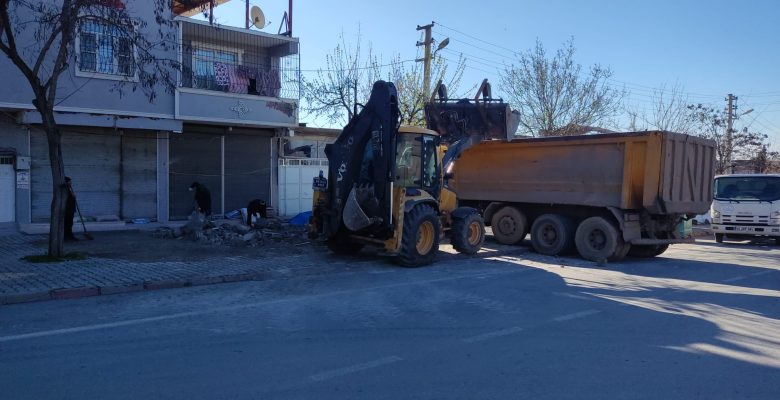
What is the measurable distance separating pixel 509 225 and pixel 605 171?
299 centimetres

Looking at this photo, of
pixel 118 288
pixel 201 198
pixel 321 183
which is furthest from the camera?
pixel 201 198

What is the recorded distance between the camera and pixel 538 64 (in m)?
24.5

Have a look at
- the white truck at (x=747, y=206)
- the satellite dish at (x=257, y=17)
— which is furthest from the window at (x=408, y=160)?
the white truck at (x=747, y=206)

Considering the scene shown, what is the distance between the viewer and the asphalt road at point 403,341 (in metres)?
4.93

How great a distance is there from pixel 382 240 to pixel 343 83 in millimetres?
10060

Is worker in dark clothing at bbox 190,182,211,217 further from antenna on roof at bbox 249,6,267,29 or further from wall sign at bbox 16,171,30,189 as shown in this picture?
antenna on roof at bbox 249,6,267,29

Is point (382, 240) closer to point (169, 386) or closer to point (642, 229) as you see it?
point (642, 229)

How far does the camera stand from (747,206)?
17531mm

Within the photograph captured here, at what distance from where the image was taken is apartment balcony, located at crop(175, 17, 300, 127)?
17.2m

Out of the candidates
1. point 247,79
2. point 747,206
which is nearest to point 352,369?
point 247,79

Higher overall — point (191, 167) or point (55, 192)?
point (191, 167)

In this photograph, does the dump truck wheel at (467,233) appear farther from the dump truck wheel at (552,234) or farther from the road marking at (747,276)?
the road marking at (747,276)

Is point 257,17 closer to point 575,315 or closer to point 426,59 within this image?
point 426,59

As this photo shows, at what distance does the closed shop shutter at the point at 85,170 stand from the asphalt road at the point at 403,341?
9.03 m
